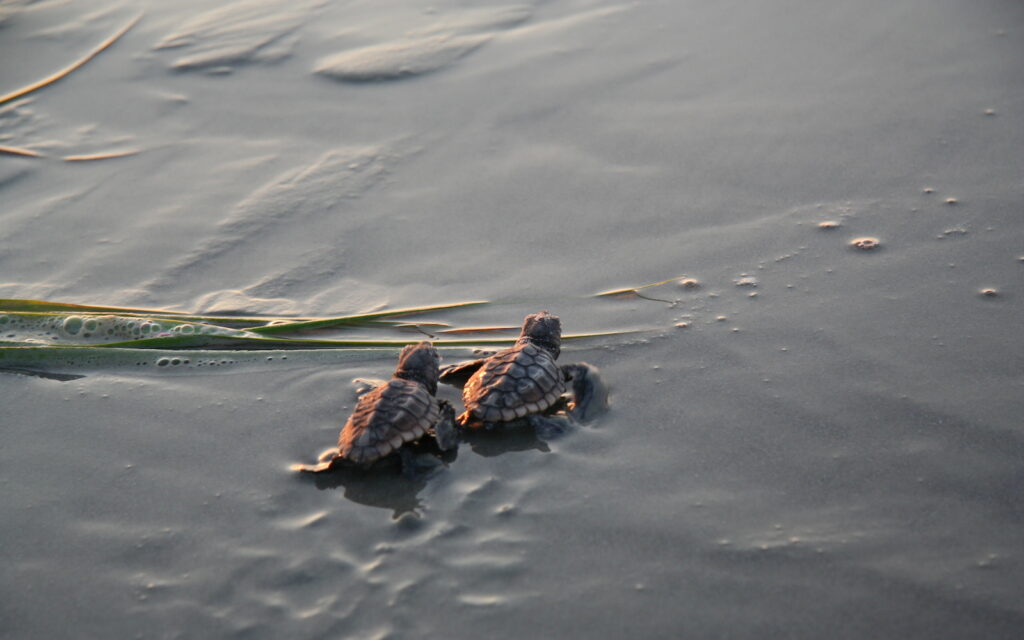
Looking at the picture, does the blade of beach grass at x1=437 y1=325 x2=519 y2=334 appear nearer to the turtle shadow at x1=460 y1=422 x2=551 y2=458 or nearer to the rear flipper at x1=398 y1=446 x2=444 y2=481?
the turtle shadow at x1=460 y1=422 x2=551 y2=458

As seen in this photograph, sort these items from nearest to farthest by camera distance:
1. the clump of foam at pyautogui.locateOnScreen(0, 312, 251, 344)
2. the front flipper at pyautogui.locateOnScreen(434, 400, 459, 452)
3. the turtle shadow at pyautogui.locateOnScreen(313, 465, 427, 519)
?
the turtle shadow at pyautogui.locateOnScreen(313, 465, 427, 519) < the front flipper at pyautogui.locateOnScreen(434, 400, 459, 452) < the clump of foam at pyautogui.locateOnScreen(0, 312, 251, 344)

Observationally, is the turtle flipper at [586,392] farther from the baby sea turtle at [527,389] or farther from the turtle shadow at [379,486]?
the turtle shadow at [379,486]

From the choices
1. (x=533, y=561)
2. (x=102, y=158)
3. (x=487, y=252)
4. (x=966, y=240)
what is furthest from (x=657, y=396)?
(x=102, y=158)

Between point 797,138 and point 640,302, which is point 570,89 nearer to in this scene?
point 797,138

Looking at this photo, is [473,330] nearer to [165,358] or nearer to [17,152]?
[165,358]

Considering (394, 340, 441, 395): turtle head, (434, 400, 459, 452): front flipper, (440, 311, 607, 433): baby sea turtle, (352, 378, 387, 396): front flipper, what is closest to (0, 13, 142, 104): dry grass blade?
(352, 378, 387, 396): front flipper

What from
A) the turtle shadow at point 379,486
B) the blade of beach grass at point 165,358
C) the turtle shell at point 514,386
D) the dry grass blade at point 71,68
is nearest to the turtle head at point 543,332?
the turtle shell at point 514,386
